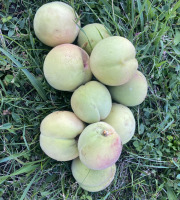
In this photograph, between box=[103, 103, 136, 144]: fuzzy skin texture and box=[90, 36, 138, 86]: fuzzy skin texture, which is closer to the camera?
box=[90, 36, 138, 86]: fuzzy skin texture

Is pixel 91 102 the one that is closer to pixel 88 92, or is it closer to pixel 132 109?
pixel 88 92

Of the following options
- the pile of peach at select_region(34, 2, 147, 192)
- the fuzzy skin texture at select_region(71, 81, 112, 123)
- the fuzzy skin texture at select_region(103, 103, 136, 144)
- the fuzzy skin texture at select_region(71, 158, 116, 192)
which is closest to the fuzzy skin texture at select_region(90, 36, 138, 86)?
the pile of peach at select_region(34, 2, 147, 192)

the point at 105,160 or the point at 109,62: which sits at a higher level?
the point at 109,62

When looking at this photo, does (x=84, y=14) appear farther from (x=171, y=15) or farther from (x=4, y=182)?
(x=4, y=182)

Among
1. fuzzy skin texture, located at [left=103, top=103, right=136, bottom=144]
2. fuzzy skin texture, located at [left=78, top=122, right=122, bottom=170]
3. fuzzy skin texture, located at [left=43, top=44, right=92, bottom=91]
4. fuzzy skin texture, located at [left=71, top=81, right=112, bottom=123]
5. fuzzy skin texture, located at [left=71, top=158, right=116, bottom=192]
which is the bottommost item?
fuzzy skin texture, located at [left=71, top=158, right=116, bottom=192]

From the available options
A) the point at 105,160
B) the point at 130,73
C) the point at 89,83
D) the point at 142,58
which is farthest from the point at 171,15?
the point at 105,160

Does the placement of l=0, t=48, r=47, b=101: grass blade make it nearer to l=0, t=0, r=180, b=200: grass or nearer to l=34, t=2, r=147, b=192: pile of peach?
l=0, t=0, r=180, b=200: grass

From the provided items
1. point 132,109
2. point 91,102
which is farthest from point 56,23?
point 132,109
